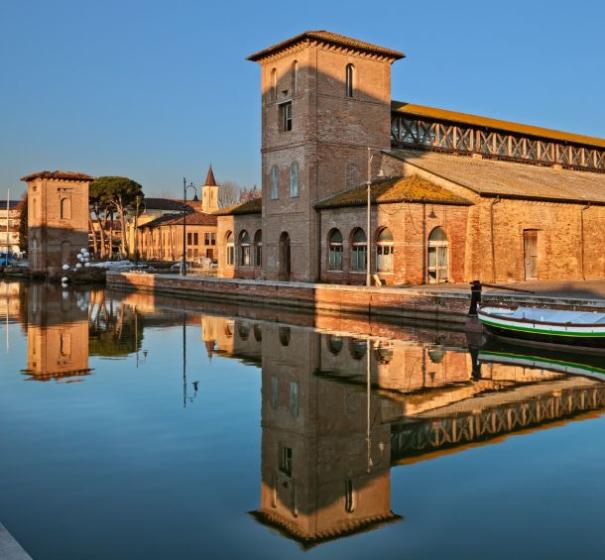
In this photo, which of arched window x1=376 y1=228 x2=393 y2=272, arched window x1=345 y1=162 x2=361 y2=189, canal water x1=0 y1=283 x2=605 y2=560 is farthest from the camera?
arched window x1=345 y1=162 x2=361 y2=189

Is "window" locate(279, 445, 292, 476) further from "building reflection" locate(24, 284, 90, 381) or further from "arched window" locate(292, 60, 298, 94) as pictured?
"arched window" locate(292, 60, 298, 94)

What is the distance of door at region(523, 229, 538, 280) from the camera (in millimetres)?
37719

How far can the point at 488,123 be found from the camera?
45.9 m

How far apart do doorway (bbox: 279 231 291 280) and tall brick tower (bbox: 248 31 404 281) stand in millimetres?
60

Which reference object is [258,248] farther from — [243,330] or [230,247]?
[243,330]

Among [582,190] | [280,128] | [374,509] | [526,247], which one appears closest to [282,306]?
[280,128]

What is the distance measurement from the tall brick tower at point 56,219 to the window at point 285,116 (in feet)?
126

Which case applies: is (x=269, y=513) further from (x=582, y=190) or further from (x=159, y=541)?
(x=582, y=190)

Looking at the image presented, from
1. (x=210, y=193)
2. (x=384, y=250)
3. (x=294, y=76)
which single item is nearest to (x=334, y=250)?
(x=384, y=250)

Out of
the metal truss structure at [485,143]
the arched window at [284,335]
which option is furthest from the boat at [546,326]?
the metal truss structure at [485,143]

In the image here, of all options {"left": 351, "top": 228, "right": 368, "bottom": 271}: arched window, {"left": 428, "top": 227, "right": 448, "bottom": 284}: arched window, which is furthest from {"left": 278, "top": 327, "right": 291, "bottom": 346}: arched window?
{"left": 428, "top": 227, "right": 448, "bottom": 284}: arched window

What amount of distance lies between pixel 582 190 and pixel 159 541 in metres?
41.5

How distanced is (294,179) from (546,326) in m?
21.4

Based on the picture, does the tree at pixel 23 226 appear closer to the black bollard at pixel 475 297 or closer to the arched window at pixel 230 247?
the arched window at pixel 230 247
